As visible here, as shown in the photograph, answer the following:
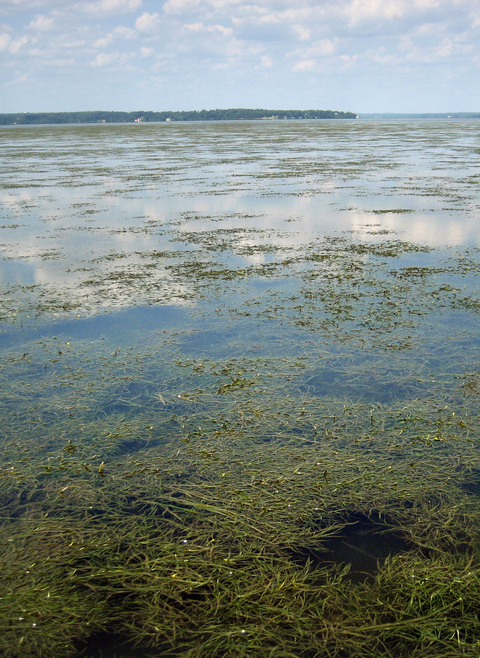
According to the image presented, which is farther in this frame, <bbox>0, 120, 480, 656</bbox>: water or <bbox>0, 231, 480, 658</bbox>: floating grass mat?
<bbox>0, 120, 480, 656</bbox>: water

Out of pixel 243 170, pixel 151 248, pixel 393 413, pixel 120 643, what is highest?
pixel 243 170

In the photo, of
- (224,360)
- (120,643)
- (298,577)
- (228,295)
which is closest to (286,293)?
(228,295)

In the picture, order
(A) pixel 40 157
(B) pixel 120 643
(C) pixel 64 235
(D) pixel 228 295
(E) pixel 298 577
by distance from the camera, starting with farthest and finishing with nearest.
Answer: (A) pixel 40 157 < (C) pixel 64 235 < (D) pixel 228 295 < (E) pixel 298 577 < (B) pixel 120 643

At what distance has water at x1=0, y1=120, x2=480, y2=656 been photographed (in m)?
4.32

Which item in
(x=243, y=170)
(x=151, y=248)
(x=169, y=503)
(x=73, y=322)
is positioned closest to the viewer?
(x=169, y=503)

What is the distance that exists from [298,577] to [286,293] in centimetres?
691

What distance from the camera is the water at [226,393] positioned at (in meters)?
4.32

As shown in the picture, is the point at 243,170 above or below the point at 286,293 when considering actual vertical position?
above

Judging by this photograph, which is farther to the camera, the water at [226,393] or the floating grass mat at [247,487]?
the water at [226,393]

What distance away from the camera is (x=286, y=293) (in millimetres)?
10297

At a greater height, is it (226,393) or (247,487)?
(226,393)

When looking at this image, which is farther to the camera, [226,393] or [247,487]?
[226,393]

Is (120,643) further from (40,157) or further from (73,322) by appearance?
(40,157)

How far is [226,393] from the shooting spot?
21.6 ft
